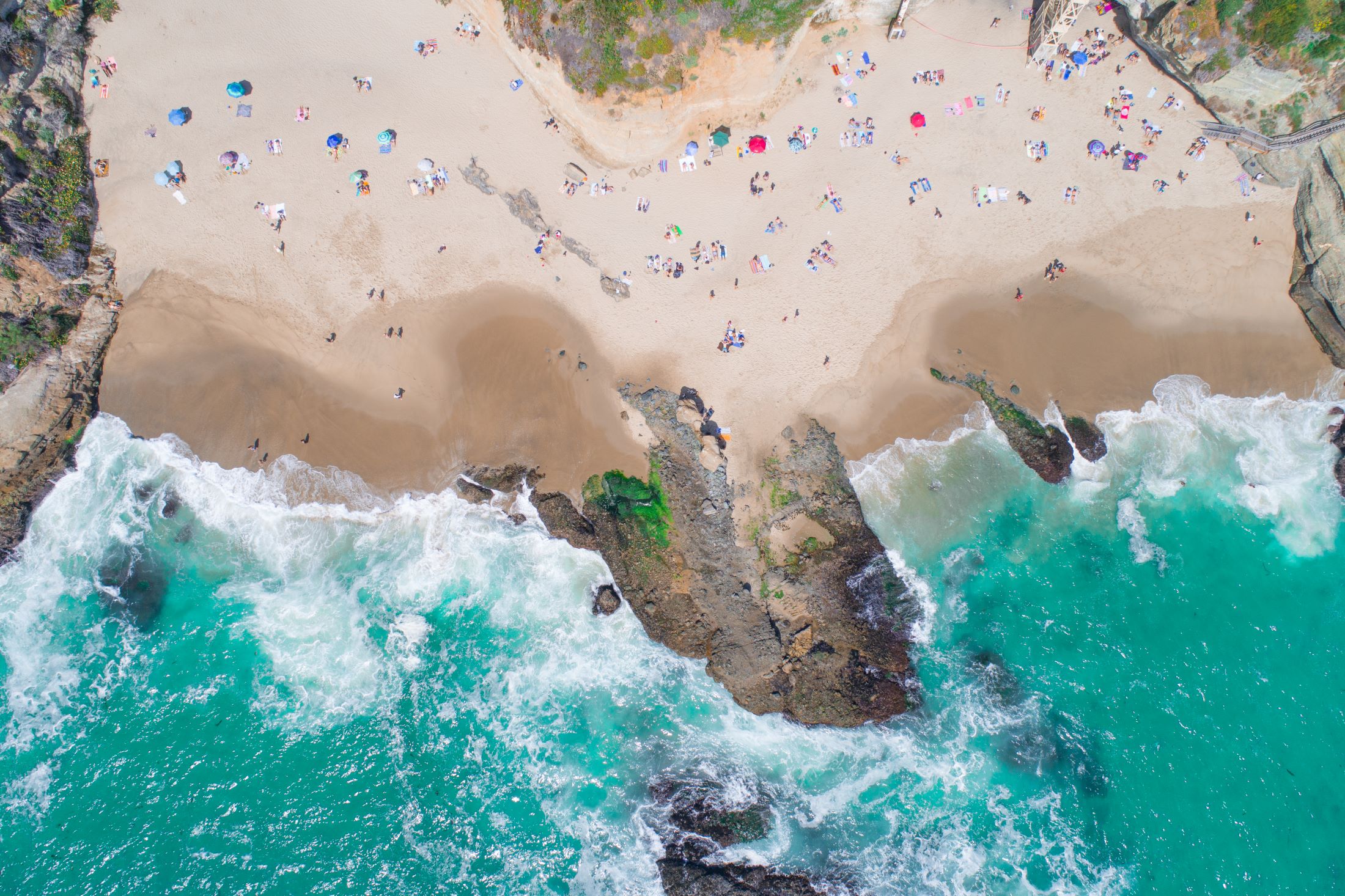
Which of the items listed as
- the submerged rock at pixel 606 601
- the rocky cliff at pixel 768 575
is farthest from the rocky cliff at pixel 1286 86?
the submerged rock at pixel 606 601

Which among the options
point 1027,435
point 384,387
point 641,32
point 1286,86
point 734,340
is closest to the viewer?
point 641,32

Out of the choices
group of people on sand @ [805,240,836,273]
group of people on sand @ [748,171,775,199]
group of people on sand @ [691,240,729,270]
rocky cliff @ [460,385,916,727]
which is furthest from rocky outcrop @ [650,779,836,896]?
group of people on sand @ [748,171,775,199]

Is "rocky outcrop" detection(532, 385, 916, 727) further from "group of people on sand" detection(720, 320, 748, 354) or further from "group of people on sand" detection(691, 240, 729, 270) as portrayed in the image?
"group of people on sand" detection(691, 240, 729, 270)

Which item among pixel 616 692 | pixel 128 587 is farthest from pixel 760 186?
pixel 128 587

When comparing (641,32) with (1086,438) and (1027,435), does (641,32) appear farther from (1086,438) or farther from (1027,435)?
(1086,438)

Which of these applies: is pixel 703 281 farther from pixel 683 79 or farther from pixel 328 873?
pixel 328 873

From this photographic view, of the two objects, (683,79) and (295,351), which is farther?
(295,351)

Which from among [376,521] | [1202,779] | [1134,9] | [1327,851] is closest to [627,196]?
[376,521]
